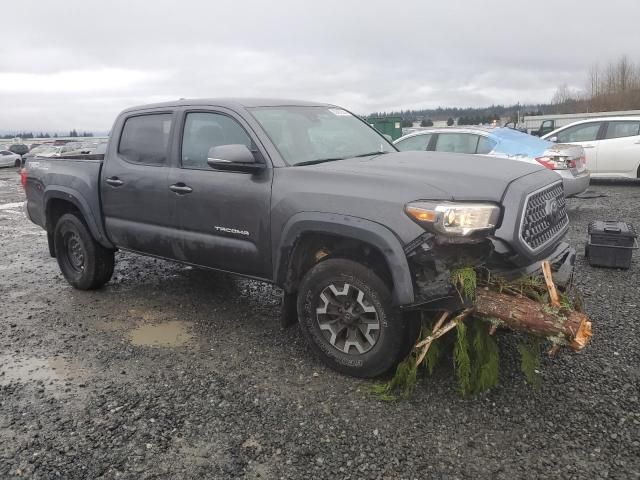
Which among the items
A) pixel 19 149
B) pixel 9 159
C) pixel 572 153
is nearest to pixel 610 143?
pixel 572 153

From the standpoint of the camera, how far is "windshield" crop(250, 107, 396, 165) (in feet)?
13.6

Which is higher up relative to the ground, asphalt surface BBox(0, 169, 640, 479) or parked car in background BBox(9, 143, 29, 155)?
parked car in background BBox(9, 143, 29, 155)

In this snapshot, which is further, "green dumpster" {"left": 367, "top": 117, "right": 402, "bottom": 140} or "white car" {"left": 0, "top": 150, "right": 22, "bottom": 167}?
"white car" {"left": 0, "top": 150, "right": 22, "bottom": 167}

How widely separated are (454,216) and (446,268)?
0.30 m

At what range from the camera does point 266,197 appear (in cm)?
387

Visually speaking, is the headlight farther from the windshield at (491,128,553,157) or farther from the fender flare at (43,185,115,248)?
the windshield at (491,128,553,157)

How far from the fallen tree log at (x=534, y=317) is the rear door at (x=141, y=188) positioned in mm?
2624

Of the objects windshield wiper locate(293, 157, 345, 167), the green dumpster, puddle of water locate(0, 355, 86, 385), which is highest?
the green dumpster

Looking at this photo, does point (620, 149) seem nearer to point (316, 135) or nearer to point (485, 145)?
point (485, 145)

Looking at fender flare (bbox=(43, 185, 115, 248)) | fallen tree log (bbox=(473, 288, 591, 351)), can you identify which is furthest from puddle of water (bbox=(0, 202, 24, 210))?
fallen tree log (bbox=(473, 288, 591, 351))

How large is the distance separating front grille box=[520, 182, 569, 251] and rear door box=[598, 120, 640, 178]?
31.2 ft

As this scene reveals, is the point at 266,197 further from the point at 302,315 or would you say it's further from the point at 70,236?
the point at 70,236

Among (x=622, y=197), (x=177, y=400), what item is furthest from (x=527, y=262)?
(x=622, y=197)

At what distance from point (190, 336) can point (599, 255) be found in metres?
4.30
